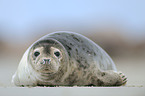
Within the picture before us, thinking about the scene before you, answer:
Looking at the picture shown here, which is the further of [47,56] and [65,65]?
[65,65]

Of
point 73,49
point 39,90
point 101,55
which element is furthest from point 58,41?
point 39,90

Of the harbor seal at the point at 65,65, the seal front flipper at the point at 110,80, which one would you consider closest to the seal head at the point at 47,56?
the harbor seal at the point at 65,65

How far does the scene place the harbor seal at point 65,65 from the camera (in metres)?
4.25

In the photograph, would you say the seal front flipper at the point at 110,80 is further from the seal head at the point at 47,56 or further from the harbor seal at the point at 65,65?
the seal head at the point at 47,56

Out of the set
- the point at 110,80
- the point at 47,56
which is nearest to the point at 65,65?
the point at 47,56

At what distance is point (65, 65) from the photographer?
453cm

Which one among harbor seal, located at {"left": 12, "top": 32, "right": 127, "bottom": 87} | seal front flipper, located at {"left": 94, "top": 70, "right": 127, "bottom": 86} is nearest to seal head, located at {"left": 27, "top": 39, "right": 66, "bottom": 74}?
harbor seal, located at {"left": 12, "top": 32, "right": 127, "bottom": 87}

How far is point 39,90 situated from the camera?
3.16 m

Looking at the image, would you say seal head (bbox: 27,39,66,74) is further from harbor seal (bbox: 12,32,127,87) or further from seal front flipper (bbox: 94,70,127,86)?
seal front flipper (bbox: 94,70,127,86)

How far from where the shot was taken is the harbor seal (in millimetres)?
4254

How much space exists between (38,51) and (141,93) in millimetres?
Result: 1623

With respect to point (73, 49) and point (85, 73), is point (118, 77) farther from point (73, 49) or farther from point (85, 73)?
point (73, 49)

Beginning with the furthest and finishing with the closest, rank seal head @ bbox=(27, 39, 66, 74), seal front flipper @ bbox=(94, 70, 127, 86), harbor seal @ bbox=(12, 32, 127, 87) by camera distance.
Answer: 1. seal front flipper @ bbox=(94, 70, 127, 86)
2. harbor seal @ bbox=(12, 32, 127, 87)
3. seal head @ bbox=(27, 39, 66, 74)

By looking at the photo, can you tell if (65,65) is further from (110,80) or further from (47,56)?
(110,80)
